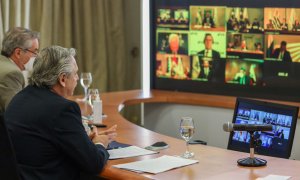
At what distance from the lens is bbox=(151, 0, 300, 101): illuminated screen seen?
4996 millimetres

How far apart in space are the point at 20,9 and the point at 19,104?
251 centimetres

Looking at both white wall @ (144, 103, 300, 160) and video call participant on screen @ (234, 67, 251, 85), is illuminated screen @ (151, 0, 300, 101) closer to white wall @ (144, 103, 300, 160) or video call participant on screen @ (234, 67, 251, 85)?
video call participant on screen @ (234, 67, 251, 85)

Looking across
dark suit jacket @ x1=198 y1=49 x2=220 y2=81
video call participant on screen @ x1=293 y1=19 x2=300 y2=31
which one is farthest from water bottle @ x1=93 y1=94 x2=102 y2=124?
video call participant on screen @ x1=293 y1=19 x2=300 y2=31

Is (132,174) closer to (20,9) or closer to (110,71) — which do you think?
(20,9)

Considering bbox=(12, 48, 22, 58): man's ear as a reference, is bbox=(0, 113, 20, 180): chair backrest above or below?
below

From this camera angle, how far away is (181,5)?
5.54 metres

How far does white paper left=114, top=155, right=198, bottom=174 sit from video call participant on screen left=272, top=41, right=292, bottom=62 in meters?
2.25

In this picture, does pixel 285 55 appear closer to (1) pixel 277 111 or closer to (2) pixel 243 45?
(2) pixel 243 45

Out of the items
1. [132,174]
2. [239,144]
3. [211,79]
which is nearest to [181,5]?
[211,79]

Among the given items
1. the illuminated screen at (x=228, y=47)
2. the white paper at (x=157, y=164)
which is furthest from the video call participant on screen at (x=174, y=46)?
the white paper at (x=157, y=164)

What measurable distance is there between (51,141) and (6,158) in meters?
Answer: 0.27

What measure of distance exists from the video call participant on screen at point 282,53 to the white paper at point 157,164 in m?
2.25

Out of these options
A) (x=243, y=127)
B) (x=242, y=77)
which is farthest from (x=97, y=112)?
(x=242, y=77)

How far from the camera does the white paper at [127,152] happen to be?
10.2ft
